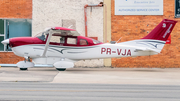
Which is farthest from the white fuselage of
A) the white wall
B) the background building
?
the white wall

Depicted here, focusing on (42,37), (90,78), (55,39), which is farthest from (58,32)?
(90,78)

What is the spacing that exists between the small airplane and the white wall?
9.89 feet

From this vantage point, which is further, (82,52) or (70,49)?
(82,52)

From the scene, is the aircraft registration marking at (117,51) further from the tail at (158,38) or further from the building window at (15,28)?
the building window at (15,28)

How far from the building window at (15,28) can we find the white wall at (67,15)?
0.52 metres

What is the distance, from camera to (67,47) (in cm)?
1446

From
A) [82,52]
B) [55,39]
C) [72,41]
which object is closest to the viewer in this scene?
[55,39]

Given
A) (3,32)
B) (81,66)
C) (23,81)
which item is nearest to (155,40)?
(81,66)

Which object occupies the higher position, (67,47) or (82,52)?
(67,47)

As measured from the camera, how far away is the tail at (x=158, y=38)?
14820 mm

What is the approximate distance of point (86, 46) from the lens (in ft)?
48.0

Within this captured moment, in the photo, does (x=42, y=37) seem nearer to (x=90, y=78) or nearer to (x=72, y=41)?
(x=72, y=41)

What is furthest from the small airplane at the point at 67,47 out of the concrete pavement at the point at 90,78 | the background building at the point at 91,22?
the background building at the point at 91,22

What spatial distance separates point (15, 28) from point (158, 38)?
30.8 ft
